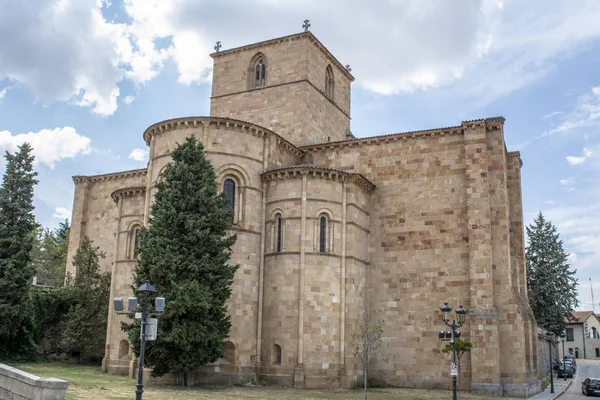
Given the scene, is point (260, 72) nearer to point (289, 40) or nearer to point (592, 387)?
point (289, 40)

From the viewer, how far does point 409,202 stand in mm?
31875

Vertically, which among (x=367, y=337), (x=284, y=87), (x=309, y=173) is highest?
(x=284, y=87)

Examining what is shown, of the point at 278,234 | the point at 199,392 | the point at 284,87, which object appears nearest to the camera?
the point at 199,392

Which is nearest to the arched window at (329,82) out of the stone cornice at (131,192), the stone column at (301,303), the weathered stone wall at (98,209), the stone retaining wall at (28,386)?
the stone column at (301,303)

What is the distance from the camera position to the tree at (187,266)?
23.8m

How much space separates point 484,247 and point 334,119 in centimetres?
1468

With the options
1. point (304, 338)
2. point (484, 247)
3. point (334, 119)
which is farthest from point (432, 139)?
point (304, 338)

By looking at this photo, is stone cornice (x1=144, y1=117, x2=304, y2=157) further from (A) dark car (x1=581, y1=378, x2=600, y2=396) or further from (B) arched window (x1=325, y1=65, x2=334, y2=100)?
(A) dark car (x1=581, y1=378, x2=600, y2=396)

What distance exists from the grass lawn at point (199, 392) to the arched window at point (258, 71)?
63.5 feet

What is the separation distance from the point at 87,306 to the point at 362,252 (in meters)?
17.1

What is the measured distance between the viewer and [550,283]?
51.4 metres

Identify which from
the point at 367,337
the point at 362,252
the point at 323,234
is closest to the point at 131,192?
the point at 323,234

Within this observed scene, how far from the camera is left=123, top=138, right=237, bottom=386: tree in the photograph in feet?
78.1

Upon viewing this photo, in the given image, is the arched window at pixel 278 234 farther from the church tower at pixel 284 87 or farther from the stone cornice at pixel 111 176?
the stone cornice at pixel 111 176
